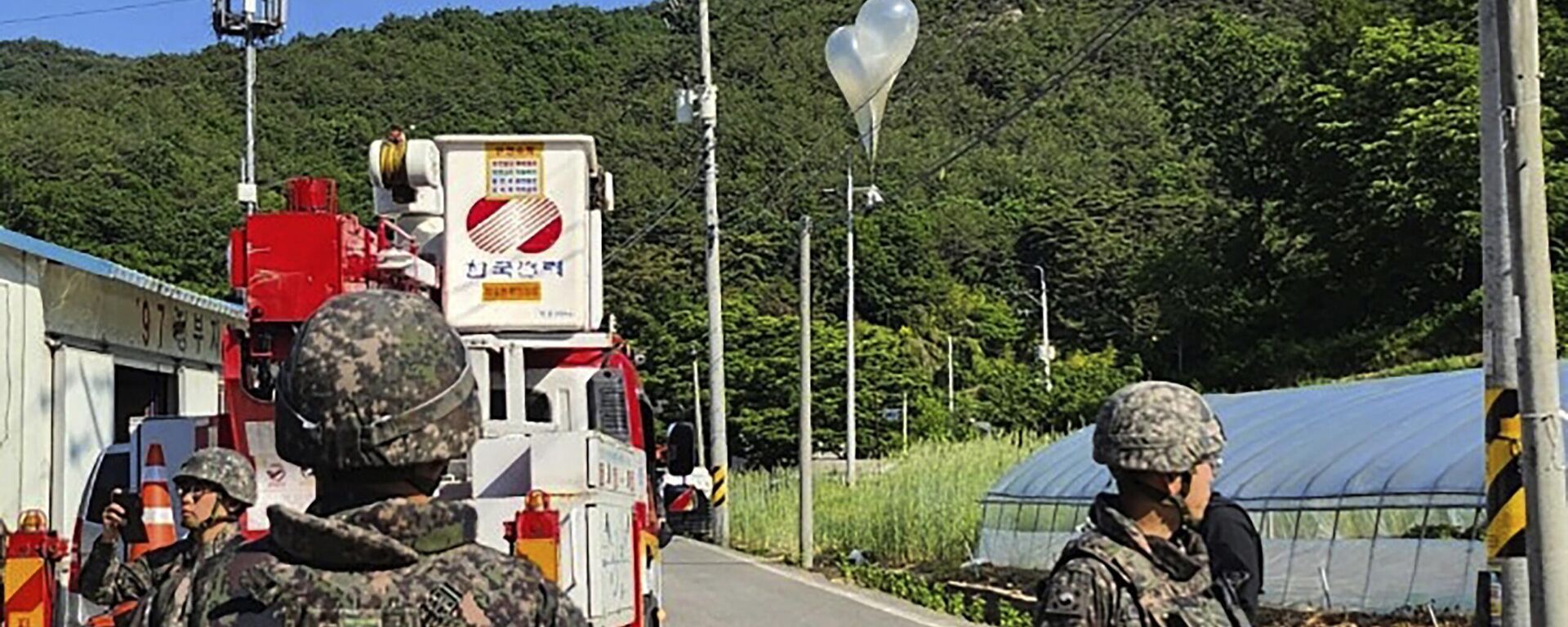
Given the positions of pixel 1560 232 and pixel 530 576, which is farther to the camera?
pixel 1560 232

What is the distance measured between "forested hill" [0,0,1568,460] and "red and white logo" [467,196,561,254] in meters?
29.3

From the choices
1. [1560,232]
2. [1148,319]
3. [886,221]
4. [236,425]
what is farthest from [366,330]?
[886,221]

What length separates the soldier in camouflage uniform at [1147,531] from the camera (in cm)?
394

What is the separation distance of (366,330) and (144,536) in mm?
5799

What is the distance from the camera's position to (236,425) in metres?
8.95

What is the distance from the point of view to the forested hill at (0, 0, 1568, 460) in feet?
168

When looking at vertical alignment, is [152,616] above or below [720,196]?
below

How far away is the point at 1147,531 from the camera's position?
411 cm

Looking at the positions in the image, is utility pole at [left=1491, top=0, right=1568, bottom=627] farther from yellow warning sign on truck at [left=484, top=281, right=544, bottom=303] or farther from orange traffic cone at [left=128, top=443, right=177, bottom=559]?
orange traffic cone at [left=128, top=443, right=177, bottom=559]

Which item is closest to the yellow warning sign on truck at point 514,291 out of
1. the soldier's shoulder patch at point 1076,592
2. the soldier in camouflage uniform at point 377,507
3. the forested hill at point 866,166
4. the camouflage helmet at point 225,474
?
the camouflage helmet at point 225,474

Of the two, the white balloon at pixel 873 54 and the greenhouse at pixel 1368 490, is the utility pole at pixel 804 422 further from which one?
the white balloon at pixel 873 54

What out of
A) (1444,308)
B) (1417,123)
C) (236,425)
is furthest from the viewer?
(1444,308)

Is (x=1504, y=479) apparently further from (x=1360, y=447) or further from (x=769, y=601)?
(x=769, y=601)

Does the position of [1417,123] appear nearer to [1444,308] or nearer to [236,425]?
[1444,308]
